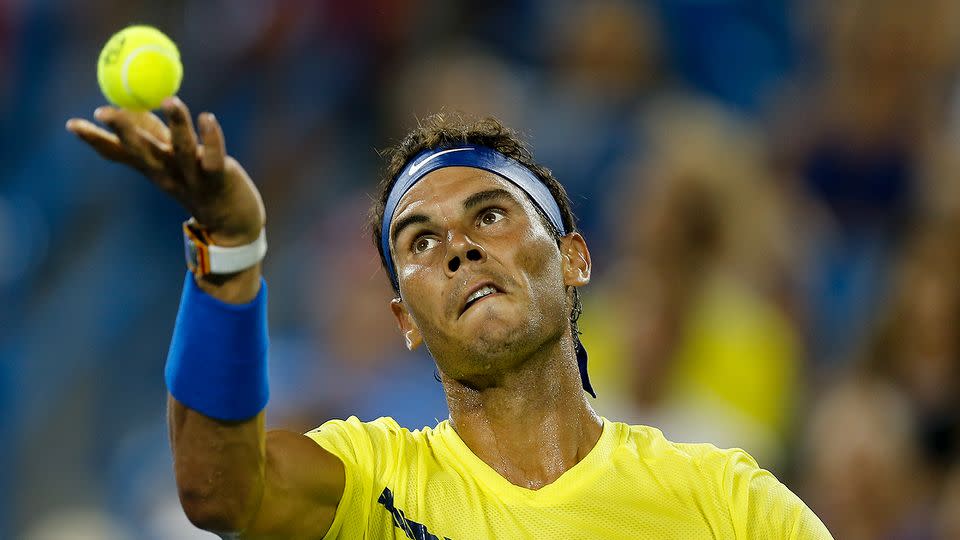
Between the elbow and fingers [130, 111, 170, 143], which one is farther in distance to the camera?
the elbow

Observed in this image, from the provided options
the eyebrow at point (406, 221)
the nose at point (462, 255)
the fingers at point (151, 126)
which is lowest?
the fingers at point (151, 126)

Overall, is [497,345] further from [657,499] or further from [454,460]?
[657,499]

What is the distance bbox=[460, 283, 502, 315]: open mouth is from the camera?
3.45 meters

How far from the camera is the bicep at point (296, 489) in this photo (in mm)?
2975

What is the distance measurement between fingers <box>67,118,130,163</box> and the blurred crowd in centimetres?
327

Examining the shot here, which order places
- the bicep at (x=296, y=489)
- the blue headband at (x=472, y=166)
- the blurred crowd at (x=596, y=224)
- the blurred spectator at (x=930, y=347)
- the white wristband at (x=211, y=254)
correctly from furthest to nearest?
1. the blurred crowd at (x=596, y=224)
2. the blurred spectator at (x=930, y=347)
3. the blue headband at (x=472, y=166)
4. the bicep at (x=296, y=489)
5. the white wristband at (x=211, y=254)

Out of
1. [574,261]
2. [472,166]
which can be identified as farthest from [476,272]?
[574,261]

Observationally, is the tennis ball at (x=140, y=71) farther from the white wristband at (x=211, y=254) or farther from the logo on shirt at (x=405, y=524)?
the logo on shirt at (x=405, y=524)

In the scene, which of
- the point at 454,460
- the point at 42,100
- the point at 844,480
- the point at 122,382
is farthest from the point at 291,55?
the point at 454,460

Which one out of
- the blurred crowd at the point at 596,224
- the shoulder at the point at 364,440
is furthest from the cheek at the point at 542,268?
the blurred crowd at the point at 596,224

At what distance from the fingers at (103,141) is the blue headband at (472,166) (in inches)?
50.9

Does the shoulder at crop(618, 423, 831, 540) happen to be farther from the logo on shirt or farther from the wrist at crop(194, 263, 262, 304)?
the wrist at crop(194, 263, 262, 304)

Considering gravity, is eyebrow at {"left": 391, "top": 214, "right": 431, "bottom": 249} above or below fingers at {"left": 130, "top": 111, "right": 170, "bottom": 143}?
above

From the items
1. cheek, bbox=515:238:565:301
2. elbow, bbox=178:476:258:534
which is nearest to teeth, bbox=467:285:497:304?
cheek, bbox=515:238:565:301
